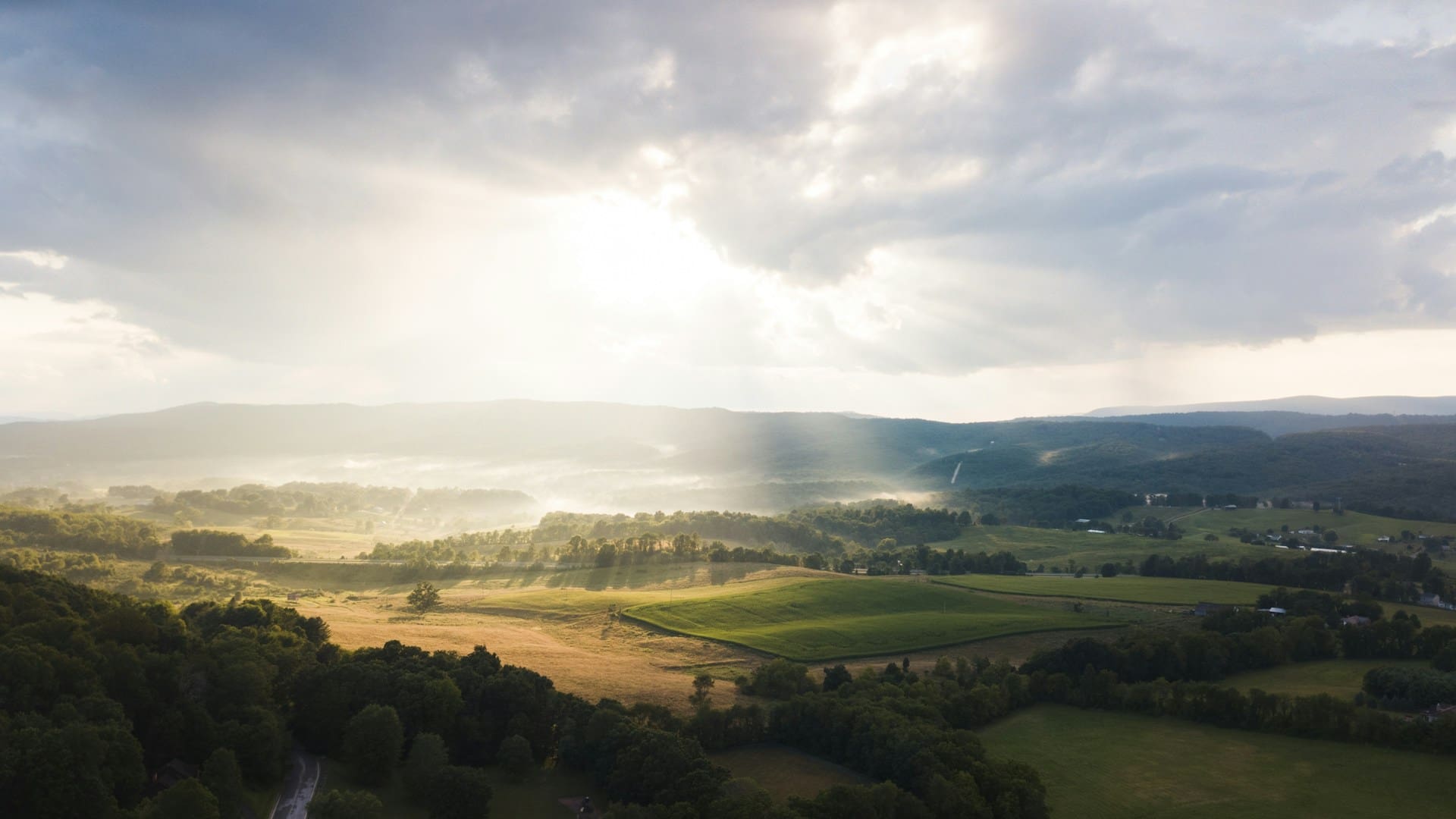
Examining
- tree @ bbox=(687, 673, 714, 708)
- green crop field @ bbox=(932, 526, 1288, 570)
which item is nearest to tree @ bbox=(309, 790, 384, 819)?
tree @ bbox=(687, 673, 714, 708)

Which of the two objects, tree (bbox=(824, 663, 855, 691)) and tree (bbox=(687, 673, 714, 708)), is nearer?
tree (bbox=(687, 673, 714, 708))

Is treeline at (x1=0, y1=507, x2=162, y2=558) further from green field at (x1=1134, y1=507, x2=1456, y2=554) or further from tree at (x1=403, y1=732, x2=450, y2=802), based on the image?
green field at (x1=1134, y1=507, x2=1456, y2=554)

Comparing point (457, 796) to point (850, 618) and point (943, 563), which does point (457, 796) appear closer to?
point (850, 618)

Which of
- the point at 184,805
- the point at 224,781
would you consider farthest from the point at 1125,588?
the point at 184,805

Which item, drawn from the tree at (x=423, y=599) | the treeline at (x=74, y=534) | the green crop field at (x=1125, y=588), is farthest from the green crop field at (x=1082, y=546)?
the treeline at (x=74, y=534)

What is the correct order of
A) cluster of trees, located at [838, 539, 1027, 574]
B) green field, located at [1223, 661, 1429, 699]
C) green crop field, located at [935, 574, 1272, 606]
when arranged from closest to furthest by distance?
green field, located at [1223, 661, 1429, 699] < green crop field, located at [935, 574, 1272, 606] < cluster of trees, located at [838, 539, 1027, 574]

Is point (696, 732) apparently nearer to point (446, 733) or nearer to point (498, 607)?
point (446, 733)

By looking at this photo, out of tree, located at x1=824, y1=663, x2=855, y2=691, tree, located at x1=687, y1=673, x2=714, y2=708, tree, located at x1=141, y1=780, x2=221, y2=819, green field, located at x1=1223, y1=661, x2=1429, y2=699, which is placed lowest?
green field, located at x1=1223, y1=661, x2=1429, y2=699

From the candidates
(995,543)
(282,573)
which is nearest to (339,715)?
(282,573)
